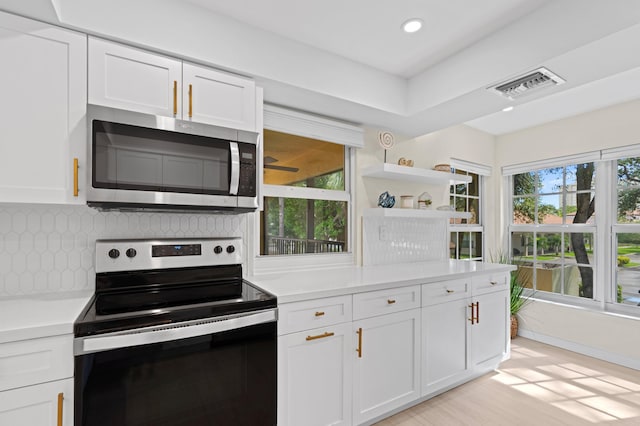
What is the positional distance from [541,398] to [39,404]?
9.71ft

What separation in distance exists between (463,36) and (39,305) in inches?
106

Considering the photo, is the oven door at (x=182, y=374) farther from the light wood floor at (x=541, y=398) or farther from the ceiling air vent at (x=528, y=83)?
the ceiling air vent at (x=528, y=83)

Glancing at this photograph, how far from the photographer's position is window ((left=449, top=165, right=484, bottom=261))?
3.72 m

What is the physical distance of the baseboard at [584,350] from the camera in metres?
2.85

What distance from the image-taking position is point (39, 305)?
138 centimetres

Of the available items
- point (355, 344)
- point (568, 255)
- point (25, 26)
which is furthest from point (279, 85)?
point (568, 255)

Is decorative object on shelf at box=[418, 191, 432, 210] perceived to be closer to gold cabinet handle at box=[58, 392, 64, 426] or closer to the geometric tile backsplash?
Answer: the geometric tile backsplash

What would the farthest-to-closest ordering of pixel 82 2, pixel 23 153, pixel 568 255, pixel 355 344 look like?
pixel 568 255, pixel 355 344, pixel 82 2, pixel 23 153

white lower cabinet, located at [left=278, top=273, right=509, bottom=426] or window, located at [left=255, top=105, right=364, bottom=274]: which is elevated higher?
window, located at [left=255, top=105, right=364, bottom=274]

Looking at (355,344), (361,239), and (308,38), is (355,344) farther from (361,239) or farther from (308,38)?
(308,38)

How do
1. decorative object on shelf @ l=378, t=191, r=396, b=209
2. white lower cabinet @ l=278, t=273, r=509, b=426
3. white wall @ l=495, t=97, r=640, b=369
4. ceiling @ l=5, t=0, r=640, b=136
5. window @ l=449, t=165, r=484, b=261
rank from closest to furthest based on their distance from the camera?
ceiling @ l=5, t=0, r=640, b=136, white lower cabinet @ l=278, t=273, r=509, b=426, decorative object on shelf @ l=378, t=191, r=396, b=209, white wall @ l=495, t=97, r=640, b=369, window @ l=449, t=165, r=484, b=261

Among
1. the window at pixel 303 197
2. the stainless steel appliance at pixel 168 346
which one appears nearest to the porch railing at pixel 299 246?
the window at pixel 303 197

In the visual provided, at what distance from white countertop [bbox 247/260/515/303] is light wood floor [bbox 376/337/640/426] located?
34.3 inches

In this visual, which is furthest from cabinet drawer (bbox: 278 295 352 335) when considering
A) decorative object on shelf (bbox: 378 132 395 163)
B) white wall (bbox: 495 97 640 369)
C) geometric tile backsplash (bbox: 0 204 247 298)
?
white wall (bbox: 495 97 640 369)
